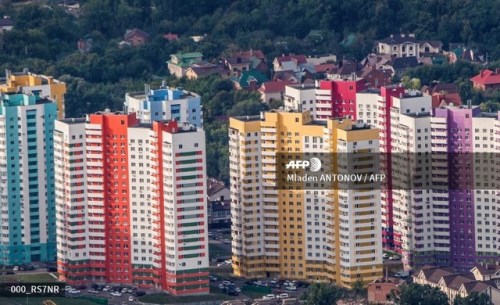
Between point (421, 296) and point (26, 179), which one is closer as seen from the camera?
point (421, 296)

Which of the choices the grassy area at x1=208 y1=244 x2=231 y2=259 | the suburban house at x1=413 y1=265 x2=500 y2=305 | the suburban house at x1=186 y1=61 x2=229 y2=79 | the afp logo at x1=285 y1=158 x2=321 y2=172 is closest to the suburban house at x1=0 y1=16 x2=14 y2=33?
the suburban house at x1=186 y1=61 x2=229 y2=79

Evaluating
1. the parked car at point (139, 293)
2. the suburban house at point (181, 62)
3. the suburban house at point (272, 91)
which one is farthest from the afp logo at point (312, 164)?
the suburban house at point (181, 62)

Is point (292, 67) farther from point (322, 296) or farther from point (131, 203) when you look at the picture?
point (322, 296)

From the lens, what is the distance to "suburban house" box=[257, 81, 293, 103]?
506ft

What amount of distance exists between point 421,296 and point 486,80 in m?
34.7

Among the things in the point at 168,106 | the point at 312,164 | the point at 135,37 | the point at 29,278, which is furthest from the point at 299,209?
the point at 135,37

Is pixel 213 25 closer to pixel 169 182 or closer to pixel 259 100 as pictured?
pixel 259 100

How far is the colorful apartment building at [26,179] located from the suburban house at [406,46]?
118 ft

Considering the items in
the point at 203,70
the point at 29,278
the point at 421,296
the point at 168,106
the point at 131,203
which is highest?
the point at 203,70

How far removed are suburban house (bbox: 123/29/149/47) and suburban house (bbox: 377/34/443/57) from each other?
10711 millimetres

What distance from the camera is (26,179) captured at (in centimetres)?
13275

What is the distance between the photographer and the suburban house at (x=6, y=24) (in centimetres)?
16988

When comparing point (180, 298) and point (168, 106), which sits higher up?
point (168, 106)

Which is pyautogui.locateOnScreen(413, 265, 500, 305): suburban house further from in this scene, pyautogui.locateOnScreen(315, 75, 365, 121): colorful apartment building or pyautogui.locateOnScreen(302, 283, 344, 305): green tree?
pyautogui.locateOnScreen(315, 75, 365, 121): colorful apartment building
